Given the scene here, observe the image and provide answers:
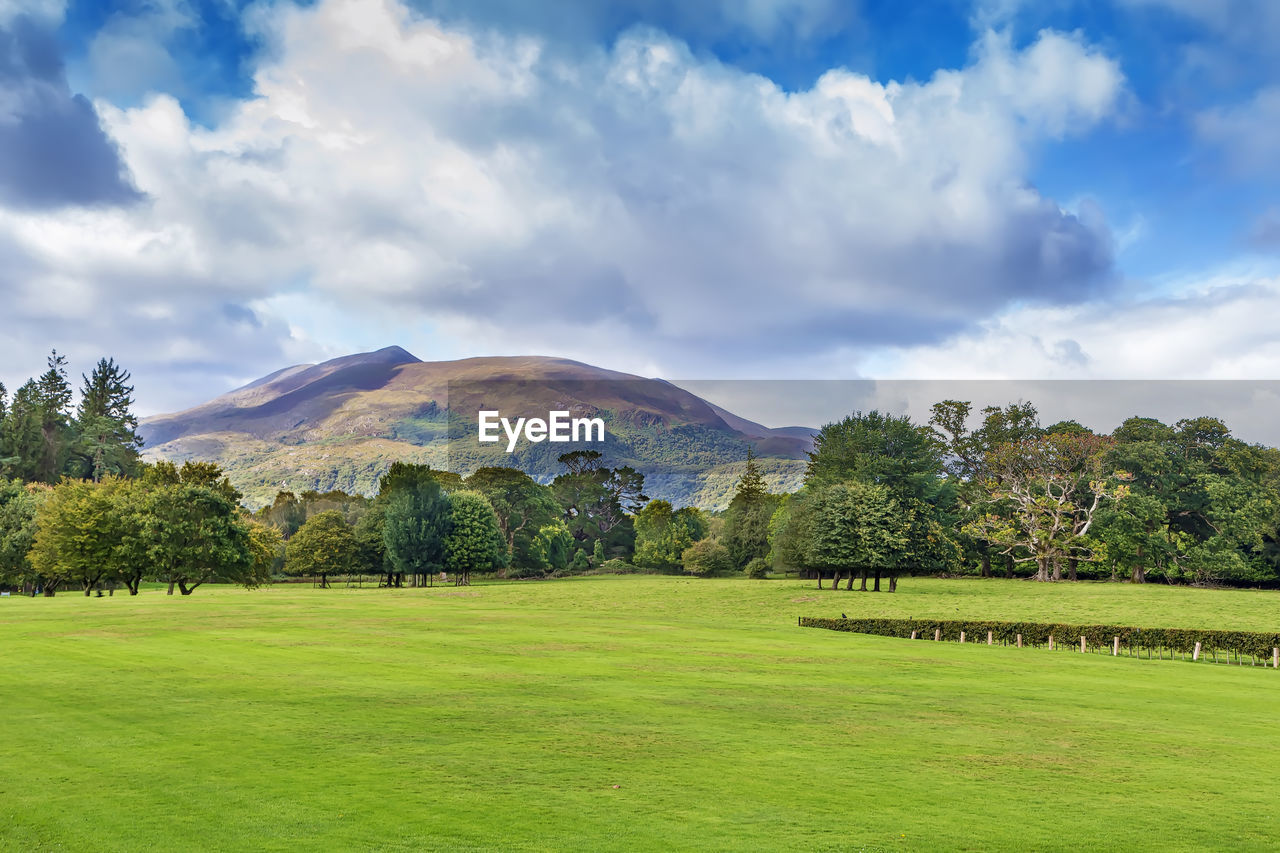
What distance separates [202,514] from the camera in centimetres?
7844

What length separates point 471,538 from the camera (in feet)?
371

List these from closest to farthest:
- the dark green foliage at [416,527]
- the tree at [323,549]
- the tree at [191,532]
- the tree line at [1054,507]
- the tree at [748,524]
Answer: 1. the tree at [191,532]
2. the tree line at [1054,507]
3. the dark green foliage at [416,527]
4. the tree at [323,549]
5. the tree at [748,524]

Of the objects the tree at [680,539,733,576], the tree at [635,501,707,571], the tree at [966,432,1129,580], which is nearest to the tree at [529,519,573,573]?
the tree at [635,501,707,571]

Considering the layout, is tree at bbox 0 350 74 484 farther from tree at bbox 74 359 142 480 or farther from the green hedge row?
the green hedge row

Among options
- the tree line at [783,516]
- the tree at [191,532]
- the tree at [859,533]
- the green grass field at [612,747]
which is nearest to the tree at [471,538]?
the tree line at [783,516]

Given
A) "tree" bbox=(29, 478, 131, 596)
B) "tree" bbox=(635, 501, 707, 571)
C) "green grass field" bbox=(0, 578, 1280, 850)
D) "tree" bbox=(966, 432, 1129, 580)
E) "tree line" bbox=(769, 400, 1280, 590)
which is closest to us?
"green grass field" bbox=(0, 578, 1280, 850)

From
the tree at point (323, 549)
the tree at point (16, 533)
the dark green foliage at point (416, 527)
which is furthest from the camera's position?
the tree at point (323, 549)

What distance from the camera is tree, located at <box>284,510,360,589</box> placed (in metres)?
118

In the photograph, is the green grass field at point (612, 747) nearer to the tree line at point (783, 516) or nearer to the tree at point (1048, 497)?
the tree line at point (783, 516)

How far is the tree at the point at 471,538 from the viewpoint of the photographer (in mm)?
112500

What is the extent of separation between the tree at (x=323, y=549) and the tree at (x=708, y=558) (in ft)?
162

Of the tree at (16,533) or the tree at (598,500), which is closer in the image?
the tree at (16,533)

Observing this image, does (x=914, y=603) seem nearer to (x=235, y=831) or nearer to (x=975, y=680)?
(x=975, y=680)

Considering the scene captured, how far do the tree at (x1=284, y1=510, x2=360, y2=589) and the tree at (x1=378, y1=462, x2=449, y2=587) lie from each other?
26.7 feet
